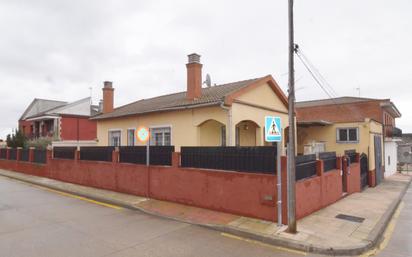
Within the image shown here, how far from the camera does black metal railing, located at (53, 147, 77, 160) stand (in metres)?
14.3

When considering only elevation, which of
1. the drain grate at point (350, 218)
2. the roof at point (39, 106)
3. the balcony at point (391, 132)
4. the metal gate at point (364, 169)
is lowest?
the drain grate at point (350, 218)

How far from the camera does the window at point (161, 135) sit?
45.8 ft

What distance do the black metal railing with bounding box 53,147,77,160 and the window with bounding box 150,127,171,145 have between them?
13.0 ft

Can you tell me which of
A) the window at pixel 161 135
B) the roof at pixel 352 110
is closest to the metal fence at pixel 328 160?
the window at pixel 161 135

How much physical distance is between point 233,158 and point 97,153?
7266mm

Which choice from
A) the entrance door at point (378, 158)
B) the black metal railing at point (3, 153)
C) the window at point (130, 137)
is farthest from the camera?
the black metal railing at point (3, 153)

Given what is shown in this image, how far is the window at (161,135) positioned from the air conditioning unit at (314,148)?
273 inches

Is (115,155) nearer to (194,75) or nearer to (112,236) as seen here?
(194,75)

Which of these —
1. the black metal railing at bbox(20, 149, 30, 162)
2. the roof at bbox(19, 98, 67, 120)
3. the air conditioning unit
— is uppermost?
the roof at bbox(19, 98, 67, 120)

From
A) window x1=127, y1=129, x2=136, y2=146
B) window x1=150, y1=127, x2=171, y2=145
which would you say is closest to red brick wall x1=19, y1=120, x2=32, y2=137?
window x1=127, y1=129, x2=136, y2=146

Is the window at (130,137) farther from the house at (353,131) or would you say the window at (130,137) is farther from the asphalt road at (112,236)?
the house at (353,131)

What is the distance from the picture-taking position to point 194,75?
13.7 m

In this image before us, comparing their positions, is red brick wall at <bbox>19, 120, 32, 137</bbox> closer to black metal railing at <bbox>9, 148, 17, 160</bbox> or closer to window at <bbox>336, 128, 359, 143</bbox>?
black metal railing at <bbox>9, 148, 17, 160</bbox>

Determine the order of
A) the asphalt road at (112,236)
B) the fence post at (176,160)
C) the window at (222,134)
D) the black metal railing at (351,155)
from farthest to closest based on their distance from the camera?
the window at (222,134) → the black metal railing at (351,155) → the fence post at (176,160) → the asphalt road at (112,236)
